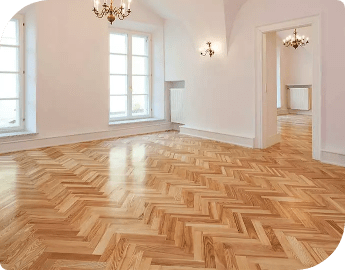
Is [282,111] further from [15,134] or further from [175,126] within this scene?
[15,134]

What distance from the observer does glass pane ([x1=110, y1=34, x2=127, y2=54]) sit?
25.7ft

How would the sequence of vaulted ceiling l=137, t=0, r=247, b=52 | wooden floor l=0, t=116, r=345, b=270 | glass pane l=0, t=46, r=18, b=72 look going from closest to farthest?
1. wooden floor l=0, t=116, r=345, b=270
2. vaulted ceiling l=137, t=0, r=247, b=52
3. glass pane l=0, t=46, r=18, b=72

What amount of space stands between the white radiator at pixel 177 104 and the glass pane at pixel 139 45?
134cm

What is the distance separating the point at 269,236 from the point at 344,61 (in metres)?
3.30

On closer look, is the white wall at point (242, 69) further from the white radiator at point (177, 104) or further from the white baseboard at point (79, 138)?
the white baseboard at point (79, 138)

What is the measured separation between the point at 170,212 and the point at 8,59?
5.25 metres

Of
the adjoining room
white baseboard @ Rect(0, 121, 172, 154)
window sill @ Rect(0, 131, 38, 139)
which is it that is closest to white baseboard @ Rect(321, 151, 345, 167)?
the adjoining room

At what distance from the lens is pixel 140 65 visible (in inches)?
334

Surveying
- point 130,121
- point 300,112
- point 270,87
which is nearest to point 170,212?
point 270,87

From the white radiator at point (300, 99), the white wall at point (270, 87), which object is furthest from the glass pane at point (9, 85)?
the white radiator at point (300, 99)

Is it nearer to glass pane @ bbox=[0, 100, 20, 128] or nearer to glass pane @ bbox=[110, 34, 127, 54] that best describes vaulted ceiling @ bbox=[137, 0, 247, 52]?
glass pane @ bbox=[110, 34, 127, 54]

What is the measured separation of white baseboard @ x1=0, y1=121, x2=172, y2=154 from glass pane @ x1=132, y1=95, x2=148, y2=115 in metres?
0.60

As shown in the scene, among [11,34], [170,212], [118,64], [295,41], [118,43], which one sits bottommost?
[170,212]

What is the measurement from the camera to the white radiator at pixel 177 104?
8148 mm
